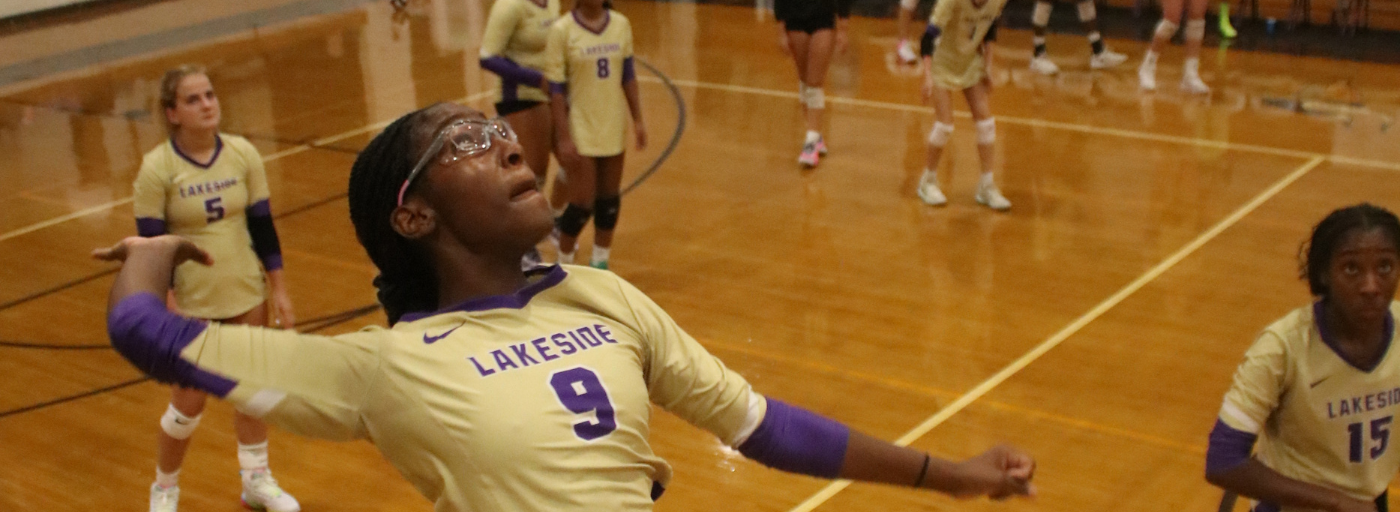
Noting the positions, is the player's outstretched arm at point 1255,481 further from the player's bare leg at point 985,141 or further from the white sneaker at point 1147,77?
the white sneaker at point 1147,77

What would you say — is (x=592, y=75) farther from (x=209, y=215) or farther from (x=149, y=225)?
(x=149, y=225)

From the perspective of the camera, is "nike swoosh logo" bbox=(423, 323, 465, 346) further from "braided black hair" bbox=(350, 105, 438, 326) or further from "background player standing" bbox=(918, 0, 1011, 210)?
"background player standing" bbox=(918, 0, 1011, 210)

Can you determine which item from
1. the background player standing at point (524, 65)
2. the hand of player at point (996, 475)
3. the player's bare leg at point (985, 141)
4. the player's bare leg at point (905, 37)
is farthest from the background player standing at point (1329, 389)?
the player's bare leg at point (905, 37)

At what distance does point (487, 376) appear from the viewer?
2.19 meters

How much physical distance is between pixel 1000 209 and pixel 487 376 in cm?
720

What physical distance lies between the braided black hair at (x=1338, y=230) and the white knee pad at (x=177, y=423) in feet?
12.9

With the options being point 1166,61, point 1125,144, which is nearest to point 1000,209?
point 1125,144

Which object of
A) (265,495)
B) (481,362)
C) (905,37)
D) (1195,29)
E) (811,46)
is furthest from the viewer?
(905,37)

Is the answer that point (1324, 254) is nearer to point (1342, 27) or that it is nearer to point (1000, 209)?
point (1000, 209)

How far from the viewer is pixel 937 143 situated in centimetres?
908

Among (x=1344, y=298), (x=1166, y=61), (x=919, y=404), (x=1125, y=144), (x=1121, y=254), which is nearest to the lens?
A: (x=1344, y=298)

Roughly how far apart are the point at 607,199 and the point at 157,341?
5811 millimetres

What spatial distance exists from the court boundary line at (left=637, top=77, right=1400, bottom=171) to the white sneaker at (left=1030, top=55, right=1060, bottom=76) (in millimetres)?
1711

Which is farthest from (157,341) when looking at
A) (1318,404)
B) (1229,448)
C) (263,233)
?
(263,233)
